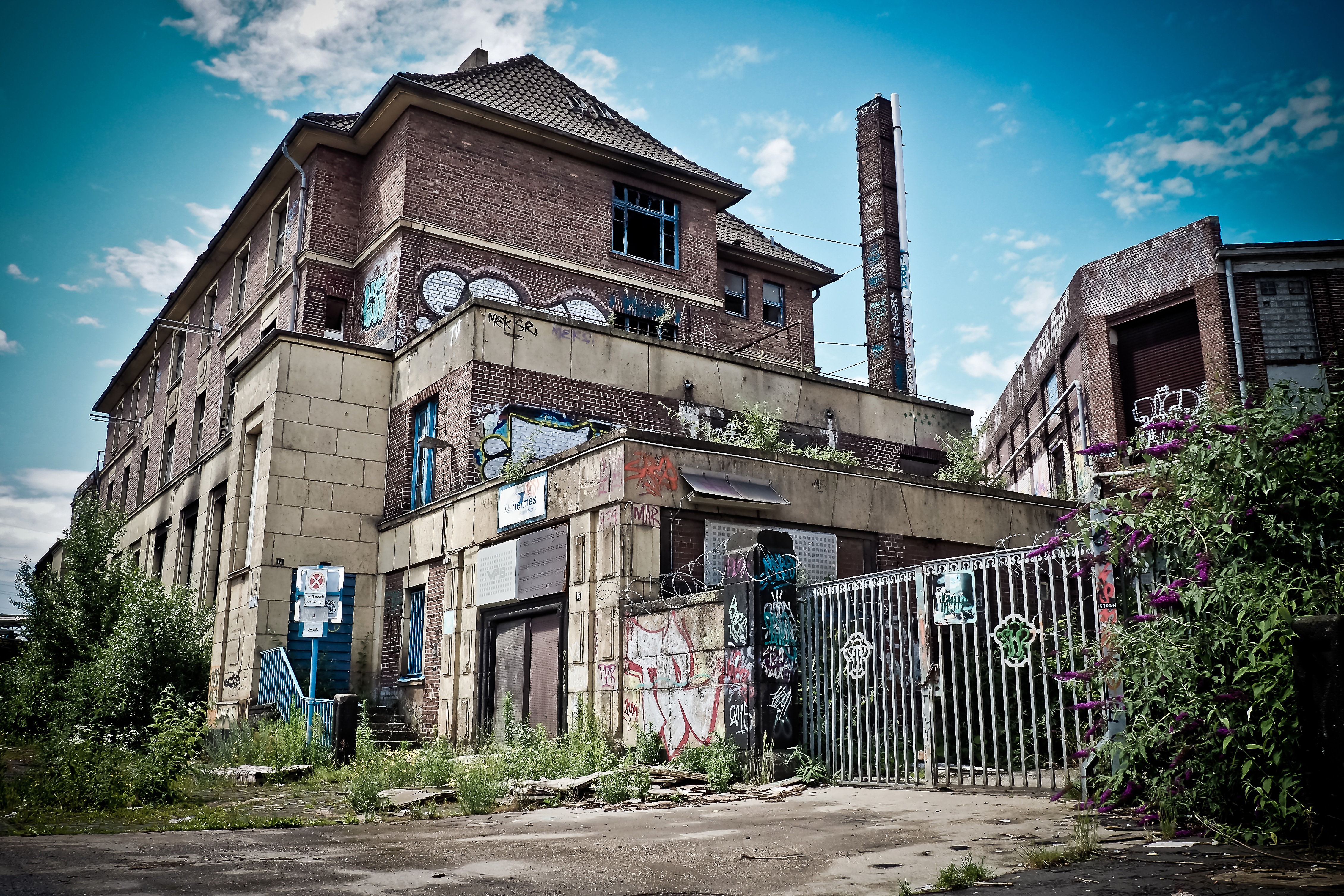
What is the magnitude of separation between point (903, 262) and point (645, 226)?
8848 mm

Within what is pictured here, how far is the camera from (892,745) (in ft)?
33.1

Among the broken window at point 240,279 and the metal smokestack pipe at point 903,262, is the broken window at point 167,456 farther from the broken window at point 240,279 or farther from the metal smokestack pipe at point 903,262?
the metal smokestack pipe at point 903,262

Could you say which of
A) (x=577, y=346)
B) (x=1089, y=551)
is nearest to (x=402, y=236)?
(x=577, y=346)

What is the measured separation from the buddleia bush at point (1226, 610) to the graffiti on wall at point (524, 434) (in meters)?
11.8

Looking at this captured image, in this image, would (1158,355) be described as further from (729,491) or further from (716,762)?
(716,762)

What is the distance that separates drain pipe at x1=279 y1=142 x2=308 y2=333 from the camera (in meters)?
24.3

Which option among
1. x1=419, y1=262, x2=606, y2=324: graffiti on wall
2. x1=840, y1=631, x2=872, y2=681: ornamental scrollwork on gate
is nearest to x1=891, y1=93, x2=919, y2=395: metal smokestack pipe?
x1=419, y1=262, x2=606, y2=324: graffiti on wall

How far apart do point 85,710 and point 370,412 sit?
Answer: 329 inches

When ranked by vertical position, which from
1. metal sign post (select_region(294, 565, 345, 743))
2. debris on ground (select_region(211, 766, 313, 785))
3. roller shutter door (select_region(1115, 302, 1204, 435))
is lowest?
debris on ground (select_region(211, 766, 313, 785))

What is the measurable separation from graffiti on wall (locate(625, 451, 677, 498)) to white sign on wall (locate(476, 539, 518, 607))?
9.50 ft

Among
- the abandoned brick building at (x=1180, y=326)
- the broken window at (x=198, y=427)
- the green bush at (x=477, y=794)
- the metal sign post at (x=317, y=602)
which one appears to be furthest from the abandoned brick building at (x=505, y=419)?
the abandoned brick building at (x=1180, y=326)

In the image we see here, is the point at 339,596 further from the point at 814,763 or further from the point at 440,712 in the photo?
the point at 814,763

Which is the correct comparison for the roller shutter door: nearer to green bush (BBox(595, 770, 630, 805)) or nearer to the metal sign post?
green bush (BBox(595, 770, 630, 805))

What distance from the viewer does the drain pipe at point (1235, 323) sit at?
2261cm
